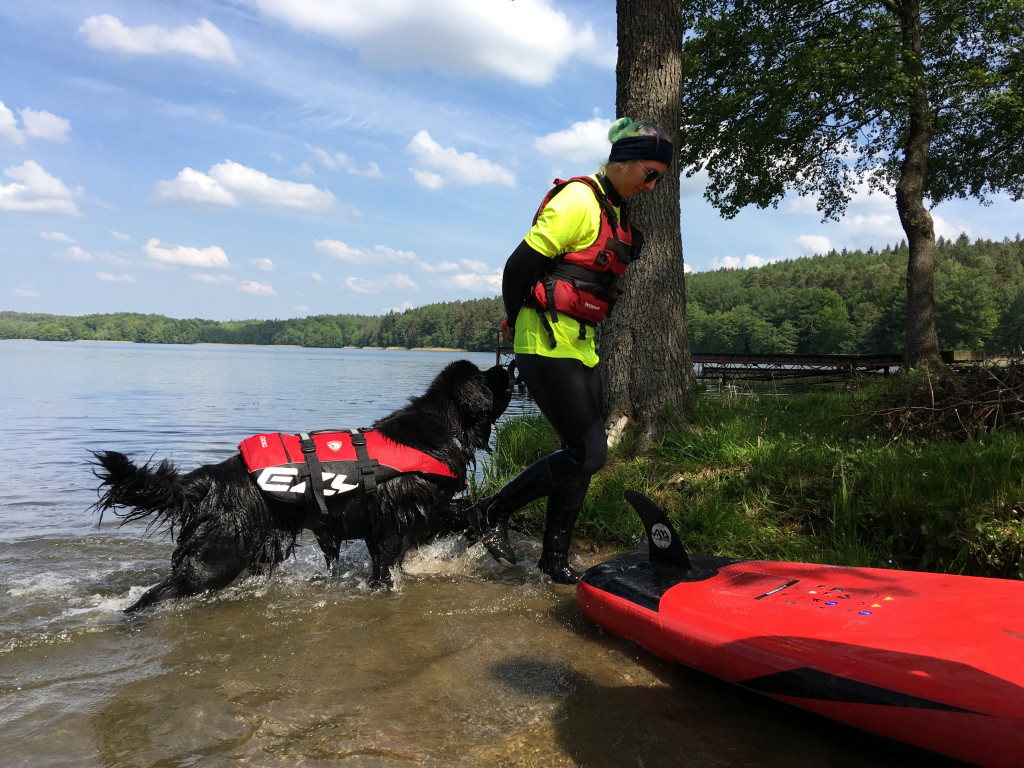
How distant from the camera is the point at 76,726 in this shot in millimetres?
2389

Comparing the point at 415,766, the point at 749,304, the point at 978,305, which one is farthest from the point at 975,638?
the point at 749,304

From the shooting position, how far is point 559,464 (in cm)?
383

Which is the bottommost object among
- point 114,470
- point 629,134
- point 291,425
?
point 291,425

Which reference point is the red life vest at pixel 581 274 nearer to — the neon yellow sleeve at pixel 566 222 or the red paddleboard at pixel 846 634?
the neon yellow sleeve at pixel 566 222

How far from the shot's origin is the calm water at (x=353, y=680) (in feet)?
7.32

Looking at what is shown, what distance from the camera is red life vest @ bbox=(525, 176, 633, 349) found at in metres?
3.48

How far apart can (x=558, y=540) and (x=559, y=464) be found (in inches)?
22.9

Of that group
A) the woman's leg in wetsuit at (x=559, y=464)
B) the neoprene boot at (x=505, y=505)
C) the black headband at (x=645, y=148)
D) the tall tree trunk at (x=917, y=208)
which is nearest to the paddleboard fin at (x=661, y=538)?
the woman's leg in wetsuit at (x=559, y=464)

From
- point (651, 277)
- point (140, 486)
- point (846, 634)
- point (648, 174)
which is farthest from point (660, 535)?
point (651, 277)

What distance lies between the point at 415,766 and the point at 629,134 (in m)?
3.15

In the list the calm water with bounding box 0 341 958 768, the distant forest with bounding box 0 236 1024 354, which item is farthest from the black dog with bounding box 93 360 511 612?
the distant forest with bounding box 0 236 1024 354

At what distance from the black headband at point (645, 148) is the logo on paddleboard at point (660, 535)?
6.45 ft

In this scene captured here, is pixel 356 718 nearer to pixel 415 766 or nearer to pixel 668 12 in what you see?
pixel 415 766

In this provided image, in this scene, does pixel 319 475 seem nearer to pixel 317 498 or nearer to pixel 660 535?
pixel 317 498
